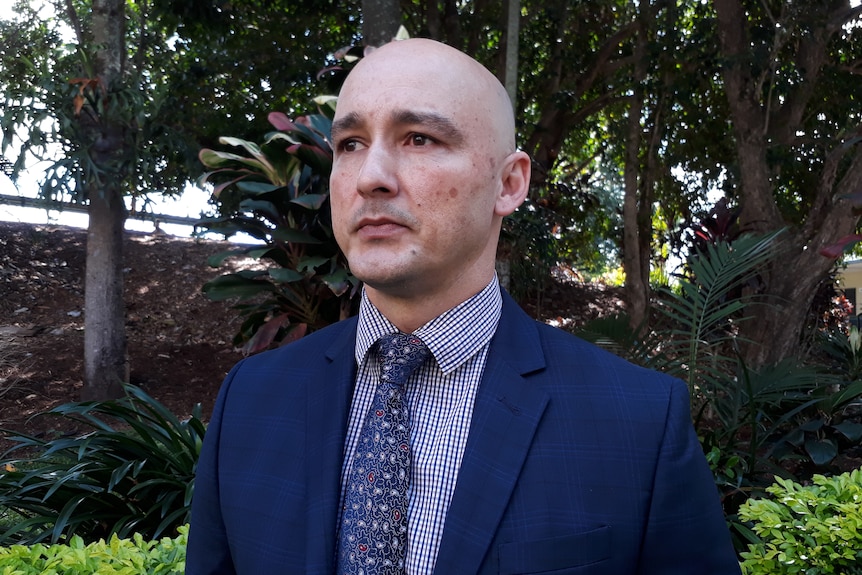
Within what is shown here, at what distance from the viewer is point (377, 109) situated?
1571mm

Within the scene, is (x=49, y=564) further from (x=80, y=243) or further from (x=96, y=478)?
(x=80, y=243)

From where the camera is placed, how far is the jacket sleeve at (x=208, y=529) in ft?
5.37

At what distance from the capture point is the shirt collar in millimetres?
1582

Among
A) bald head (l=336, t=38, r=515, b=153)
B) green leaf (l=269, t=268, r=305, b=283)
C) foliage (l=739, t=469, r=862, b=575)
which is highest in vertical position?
green leaf (l=269, t=268, r=305, b=283)

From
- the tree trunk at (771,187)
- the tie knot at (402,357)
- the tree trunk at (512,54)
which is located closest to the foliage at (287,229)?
the tree trunk at (512,54)

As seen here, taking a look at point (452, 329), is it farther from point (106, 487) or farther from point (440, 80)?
point (106, 487)

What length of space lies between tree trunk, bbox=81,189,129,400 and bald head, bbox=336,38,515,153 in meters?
7.21

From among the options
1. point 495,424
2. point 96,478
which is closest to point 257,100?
point 96,478

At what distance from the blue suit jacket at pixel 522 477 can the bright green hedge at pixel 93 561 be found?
750 mm

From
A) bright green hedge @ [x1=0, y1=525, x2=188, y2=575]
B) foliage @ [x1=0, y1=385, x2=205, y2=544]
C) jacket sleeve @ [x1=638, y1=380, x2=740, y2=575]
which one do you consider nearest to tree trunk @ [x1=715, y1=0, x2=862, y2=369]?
foliage @ [x1=0, y1=385, x2=205, y2=544]

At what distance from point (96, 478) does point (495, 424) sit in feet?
9.49

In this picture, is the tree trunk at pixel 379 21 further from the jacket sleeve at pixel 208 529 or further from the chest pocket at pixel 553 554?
the chest pocket at pixel 553 554

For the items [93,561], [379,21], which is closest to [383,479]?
[93,561]

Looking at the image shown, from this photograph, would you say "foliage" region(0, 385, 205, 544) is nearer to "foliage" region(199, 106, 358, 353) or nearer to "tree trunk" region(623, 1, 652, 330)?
"foliage" region(199, 106, 358, 353)
